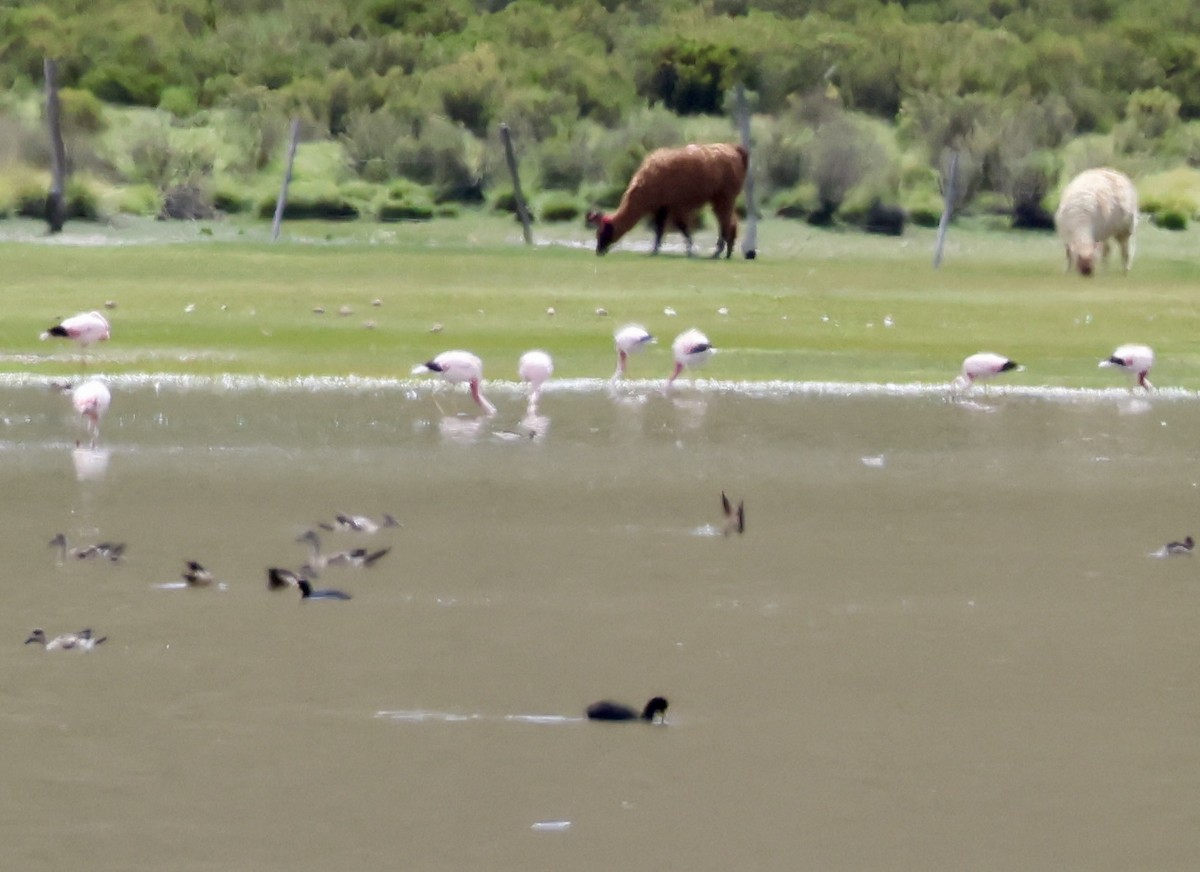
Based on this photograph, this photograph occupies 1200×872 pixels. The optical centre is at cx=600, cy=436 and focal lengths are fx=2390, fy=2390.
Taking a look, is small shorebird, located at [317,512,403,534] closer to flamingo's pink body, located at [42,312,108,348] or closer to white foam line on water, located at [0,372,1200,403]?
white foam line on water, located at [0,372,1200,403]

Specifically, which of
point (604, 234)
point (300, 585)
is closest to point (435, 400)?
point (300, 585)

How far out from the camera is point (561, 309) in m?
24.3

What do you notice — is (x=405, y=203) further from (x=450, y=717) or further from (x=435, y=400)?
(x=450, y=717)

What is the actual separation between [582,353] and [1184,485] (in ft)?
30.6

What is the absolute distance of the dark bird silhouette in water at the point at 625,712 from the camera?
743cm

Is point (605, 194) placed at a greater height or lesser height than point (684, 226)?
lesser

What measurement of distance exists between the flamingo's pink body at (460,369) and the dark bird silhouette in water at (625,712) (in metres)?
9.29

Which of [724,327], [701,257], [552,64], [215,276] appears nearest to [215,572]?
[724,327]

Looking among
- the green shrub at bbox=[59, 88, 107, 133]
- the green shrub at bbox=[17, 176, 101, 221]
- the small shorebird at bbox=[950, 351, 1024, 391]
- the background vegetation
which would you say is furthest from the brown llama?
the green shrub at bbox=[59, 88, 107, 133]

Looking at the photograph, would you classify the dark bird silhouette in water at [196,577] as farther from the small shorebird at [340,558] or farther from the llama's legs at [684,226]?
the llama's legs at [684,226]

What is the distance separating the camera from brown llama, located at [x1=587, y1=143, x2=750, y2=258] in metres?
31.7

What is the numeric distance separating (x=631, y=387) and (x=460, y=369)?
2657 mm

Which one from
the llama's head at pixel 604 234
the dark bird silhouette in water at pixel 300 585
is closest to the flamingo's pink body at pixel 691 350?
the dark bird silhouette in water at pixel 300 585

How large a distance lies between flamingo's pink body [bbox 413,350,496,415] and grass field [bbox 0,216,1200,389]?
3031 mm
